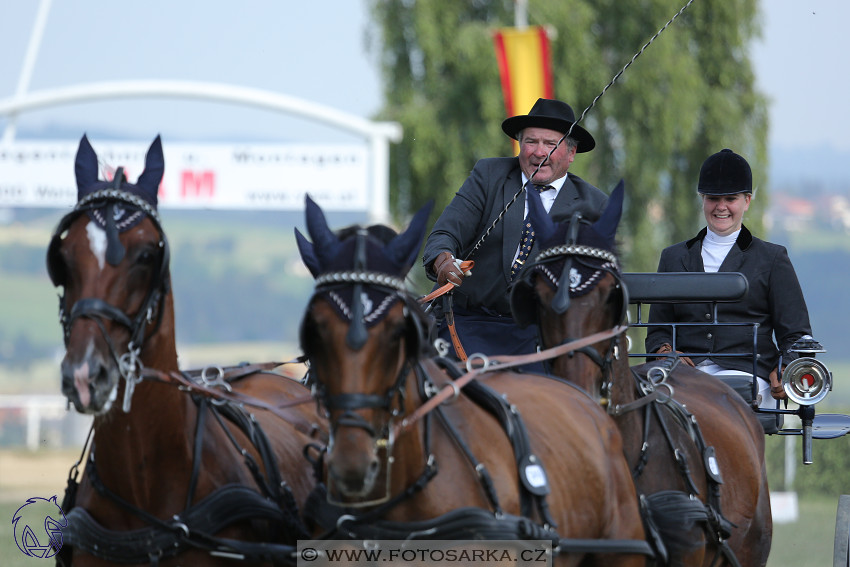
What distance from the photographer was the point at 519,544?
3.72 m

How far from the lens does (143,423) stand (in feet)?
13.0

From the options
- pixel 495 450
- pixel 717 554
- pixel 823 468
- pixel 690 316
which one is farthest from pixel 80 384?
pixel 823 468

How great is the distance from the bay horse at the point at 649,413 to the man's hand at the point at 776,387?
0.45m

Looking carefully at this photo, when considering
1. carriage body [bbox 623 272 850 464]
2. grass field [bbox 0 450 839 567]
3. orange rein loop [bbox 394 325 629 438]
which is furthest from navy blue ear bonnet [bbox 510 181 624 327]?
grass field [bbox 0 450 839 567]

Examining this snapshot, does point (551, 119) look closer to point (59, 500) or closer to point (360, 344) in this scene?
point (360, 344)

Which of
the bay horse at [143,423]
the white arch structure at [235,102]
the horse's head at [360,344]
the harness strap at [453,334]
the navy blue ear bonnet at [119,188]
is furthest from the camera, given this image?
the white arch structure at [235,102]

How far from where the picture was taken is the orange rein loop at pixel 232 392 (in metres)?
3.96

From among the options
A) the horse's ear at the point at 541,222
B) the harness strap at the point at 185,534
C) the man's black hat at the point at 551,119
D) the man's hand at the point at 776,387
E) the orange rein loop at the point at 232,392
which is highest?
the man's black hat at the point at 551,119

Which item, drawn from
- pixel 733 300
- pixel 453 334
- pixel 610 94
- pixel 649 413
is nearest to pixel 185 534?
pixel 453 334

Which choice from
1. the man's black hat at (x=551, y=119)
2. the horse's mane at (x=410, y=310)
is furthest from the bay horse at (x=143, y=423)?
the man's black hat at (x=551, y=119)

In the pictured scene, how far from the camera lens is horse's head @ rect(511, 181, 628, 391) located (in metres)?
4.63

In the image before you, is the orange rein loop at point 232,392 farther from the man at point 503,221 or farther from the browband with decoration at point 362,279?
the man at point 503,221

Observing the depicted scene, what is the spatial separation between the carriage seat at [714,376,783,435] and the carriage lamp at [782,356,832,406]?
41 cm

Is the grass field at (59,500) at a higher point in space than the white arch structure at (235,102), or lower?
lower
